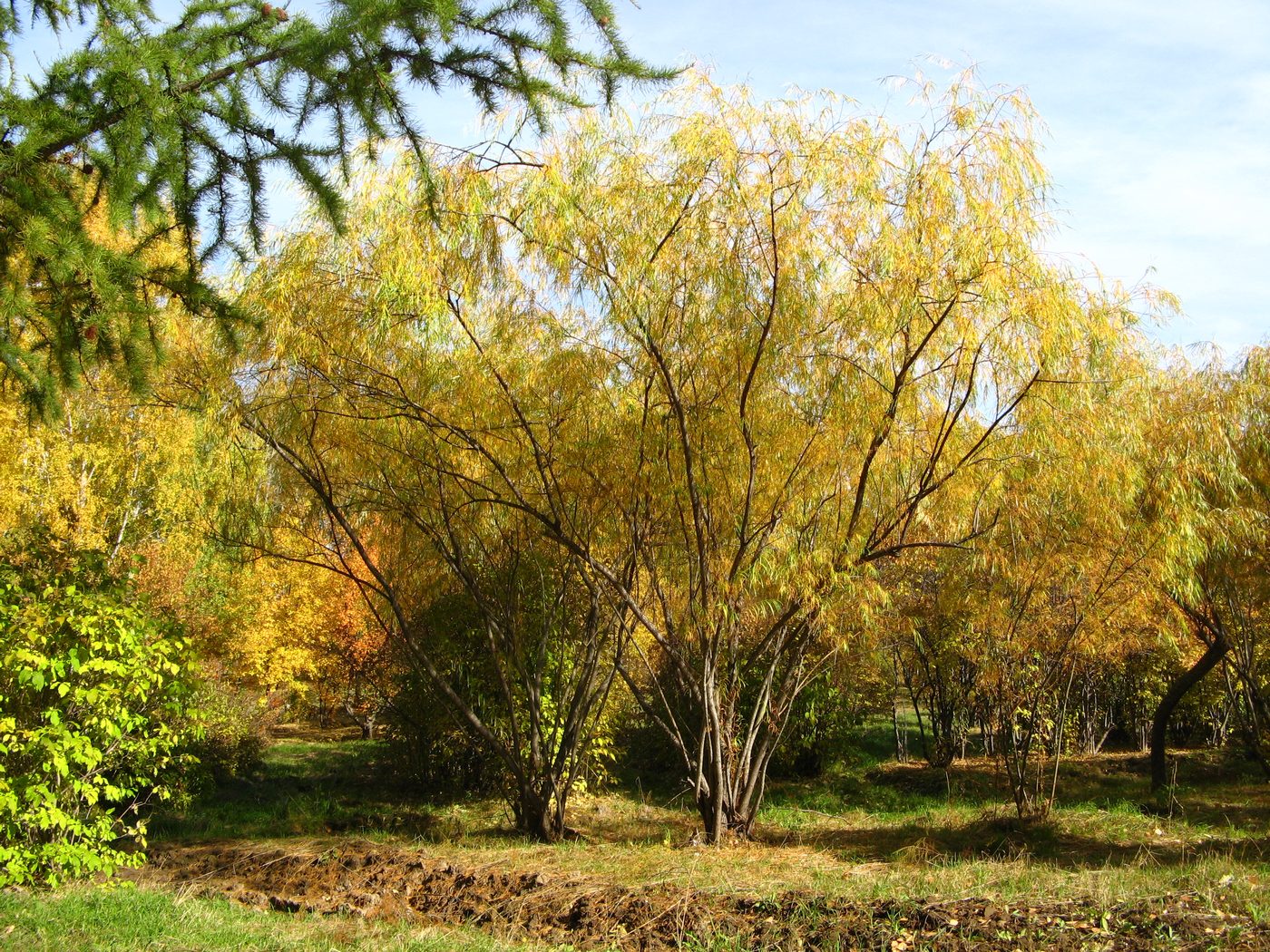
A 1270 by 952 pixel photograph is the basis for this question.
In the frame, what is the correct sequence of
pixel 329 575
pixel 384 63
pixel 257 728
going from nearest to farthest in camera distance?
1. pixel 384 63
2. pixel 257 728
3. pixel 329 575

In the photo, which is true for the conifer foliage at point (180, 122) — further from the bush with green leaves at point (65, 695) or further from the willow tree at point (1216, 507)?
the willow tree at point (1216, 507)

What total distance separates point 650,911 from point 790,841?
3114 mm

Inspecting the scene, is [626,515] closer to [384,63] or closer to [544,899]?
[544,899]

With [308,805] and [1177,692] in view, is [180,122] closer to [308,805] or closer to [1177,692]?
[308,805]

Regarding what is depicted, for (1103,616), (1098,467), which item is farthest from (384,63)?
(1103,616)

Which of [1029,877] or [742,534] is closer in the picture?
[1029,877]

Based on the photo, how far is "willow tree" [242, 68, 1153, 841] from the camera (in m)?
6.12

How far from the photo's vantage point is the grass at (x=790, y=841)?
4.68 m

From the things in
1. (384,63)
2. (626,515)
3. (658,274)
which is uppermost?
(658,274)

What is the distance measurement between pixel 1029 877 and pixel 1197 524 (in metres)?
4.34

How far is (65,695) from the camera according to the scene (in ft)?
18.1

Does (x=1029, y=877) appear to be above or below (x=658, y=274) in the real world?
below

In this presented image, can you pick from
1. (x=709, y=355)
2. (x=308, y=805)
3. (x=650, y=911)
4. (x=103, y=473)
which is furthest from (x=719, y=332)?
(x=103, y=473)

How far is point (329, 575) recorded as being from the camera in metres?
16.0
